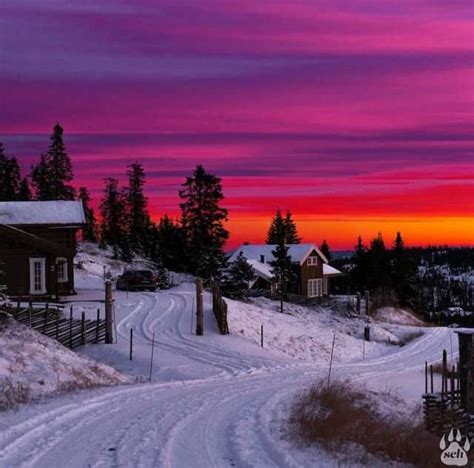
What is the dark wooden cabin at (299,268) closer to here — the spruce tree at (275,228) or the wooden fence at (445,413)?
the spruce tree at (275,228)

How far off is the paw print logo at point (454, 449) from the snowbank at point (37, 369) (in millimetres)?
7686

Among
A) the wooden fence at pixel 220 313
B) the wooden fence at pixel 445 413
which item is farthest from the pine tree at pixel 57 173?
the wooden fence at pixel 445 413

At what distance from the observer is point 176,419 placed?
38.3 feet

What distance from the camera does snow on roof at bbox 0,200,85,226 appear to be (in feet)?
143

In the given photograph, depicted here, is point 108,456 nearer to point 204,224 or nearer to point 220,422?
point 220,422

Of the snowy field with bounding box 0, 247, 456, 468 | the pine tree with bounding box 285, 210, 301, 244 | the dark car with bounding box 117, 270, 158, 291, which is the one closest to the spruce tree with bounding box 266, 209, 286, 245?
the pine tree with bounding box 285, 210, 301, 244

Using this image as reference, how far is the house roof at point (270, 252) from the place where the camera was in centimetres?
6869

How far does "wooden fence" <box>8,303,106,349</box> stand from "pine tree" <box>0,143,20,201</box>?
209 ft

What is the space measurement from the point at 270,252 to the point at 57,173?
28387mm

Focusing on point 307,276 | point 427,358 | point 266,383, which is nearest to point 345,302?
point 307,276

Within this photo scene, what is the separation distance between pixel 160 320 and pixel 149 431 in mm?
20843

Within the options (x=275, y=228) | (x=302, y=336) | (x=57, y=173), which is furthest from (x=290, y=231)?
(x=302, y=336)

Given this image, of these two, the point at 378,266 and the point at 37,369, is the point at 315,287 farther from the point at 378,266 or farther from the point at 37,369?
the point at 37,369

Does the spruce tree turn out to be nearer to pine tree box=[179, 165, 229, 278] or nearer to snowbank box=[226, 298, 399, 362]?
pine tree box=[179, 165, 229, 278]
